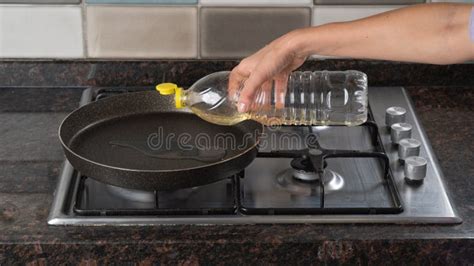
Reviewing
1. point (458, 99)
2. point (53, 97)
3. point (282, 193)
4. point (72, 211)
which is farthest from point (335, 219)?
point (53, 97)

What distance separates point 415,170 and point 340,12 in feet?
1.39

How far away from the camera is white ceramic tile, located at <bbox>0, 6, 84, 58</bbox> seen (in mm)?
1571

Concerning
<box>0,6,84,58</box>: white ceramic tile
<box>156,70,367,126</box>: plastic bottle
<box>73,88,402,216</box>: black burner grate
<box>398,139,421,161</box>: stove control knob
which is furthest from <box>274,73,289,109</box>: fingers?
<box>0,6,84,58</box>: white ceramic tile

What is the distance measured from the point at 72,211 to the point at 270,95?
0.40 m

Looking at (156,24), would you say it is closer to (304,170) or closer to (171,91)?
(171,91)

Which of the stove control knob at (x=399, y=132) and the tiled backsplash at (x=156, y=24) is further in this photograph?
the tiled backsplash at (x=156, y=24)

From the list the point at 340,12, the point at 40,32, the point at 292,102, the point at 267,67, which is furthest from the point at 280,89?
the point at 40,32

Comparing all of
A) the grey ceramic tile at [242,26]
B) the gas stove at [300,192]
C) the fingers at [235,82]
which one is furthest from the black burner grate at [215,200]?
the grey ceramic tile at [242,26]

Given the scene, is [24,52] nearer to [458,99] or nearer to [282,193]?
[282,193]

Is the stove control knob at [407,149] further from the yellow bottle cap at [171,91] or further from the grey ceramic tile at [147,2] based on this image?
the grey ceramic tile at [147,2]

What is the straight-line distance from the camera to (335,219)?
3.88 feet

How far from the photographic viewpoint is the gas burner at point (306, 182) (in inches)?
50.5

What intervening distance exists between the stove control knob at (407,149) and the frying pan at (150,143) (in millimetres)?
235

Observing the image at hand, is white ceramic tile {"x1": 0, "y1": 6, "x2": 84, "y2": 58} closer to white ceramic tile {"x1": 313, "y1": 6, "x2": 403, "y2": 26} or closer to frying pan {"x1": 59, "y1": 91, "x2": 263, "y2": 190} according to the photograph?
frying pan {"x1": 59, "y1": 91, "x2": 263, "y2": 190}
